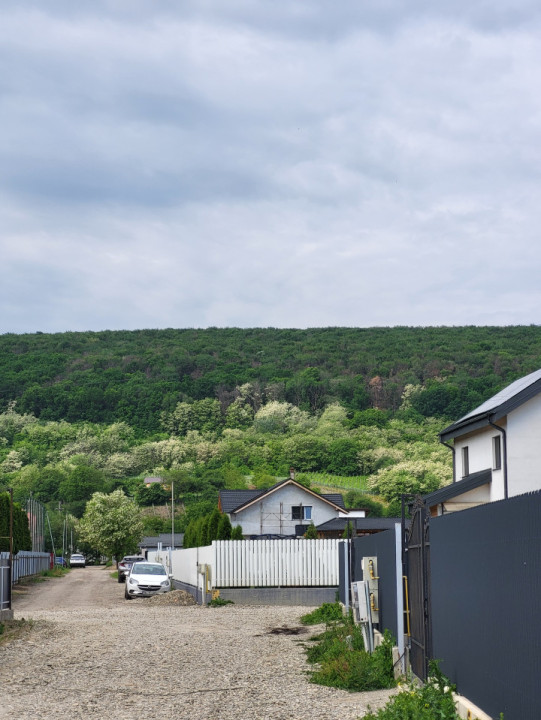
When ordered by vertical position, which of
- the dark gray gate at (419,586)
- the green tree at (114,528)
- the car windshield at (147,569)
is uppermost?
the dark gray gate at (419,586)

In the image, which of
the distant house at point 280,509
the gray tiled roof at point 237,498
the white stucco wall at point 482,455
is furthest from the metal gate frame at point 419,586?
the gray tiled roof at point 237,498

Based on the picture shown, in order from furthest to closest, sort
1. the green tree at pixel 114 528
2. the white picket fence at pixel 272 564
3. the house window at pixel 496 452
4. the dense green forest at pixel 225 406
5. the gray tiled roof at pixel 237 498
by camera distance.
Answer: the dense green forest at pixel 225 406, the green tree at pixel 114 528, the gray tiled roof at pixel 237 498, the white picket fence at pixel 272 564, the house window at pixel 496 452

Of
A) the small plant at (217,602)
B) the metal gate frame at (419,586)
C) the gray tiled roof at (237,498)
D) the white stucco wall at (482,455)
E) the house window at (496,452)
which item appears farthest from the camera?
the gray tiled roof at (237,498)

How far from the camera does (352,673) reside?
41.4ft

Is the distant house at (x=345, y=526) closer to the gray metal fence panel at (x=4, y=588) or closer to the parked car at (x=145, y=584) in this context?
the parked car at (x=145, y=584)

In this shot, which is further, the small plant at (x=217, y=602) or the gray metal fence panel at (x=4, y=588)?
the small plant at (x=217, y=602)

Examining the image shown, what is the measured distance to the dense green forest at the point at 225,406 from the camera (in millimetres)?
132250

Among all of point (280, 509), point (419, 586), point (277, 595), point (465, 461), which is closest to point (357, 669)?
point (419, 586)

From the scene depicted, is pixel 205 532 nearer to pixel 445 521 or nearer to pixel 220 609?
pixel 220 609

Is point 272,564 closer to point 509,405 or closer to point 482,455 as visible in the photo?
point 482,455

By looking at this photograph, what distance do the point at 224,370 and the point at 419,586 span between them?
15280 cm

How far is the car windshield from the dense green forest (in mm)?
82201

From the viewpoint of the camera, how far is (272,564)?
31312mm

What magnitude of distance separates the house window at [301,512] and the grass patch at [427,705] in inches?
2279
